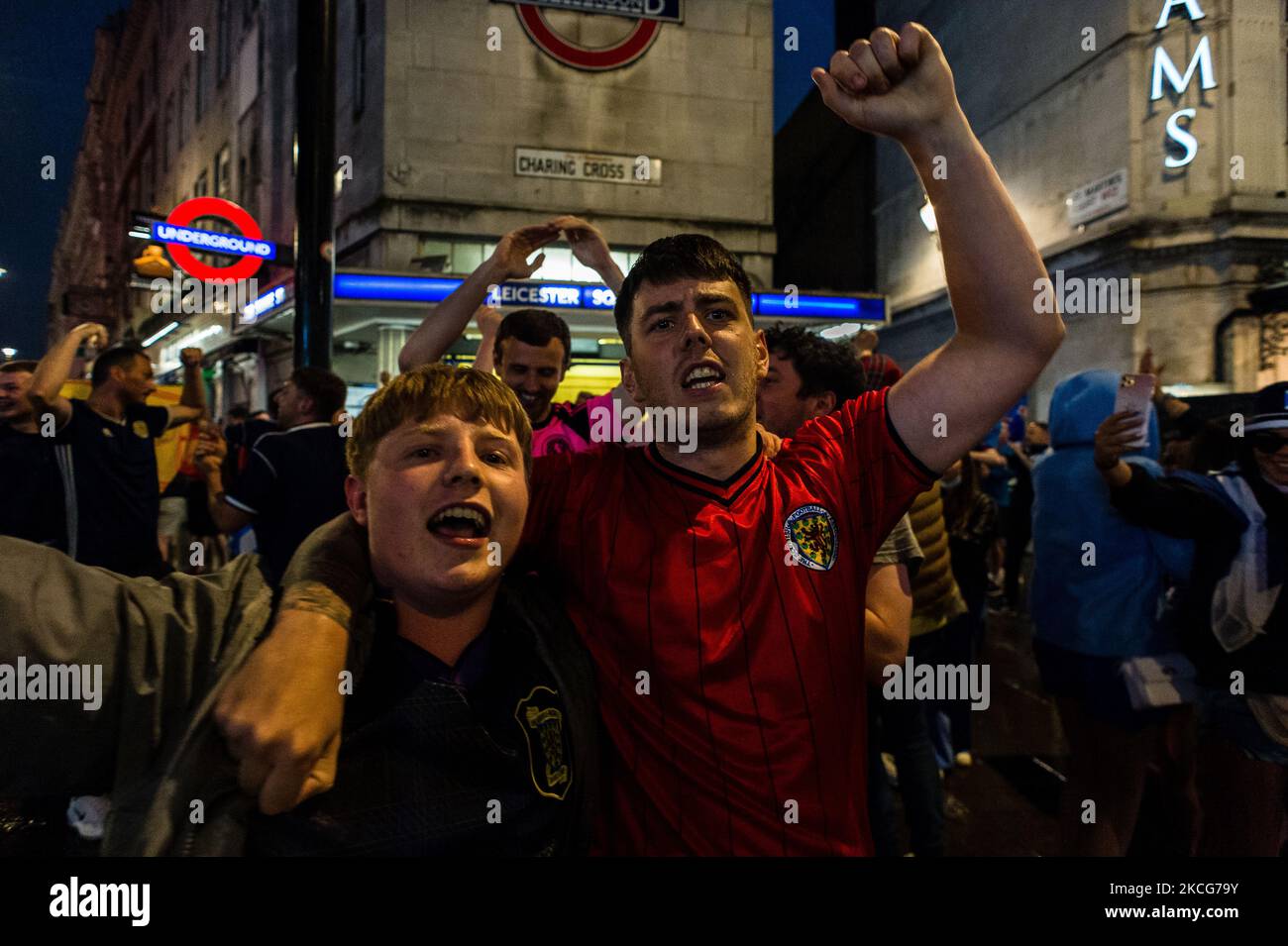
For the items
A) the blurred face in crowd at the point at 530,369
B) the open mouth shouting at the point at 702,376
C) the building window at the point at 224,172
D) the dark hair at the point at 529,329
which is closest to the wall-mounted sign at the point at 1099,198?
the dark hair at the point at 529,329

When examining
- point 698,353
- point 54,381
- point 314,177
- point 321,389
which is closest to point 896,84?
point 698,353

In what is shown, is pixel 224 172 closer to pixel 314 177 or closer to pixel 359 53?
pixel 359 53

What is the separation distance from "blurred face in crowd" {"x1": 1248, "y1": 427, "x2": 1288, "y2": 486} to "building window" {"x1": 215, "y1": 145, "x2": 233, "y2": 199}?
25421 mm

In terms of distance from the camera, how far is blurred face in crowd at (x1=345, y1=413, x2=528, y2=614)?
151cm

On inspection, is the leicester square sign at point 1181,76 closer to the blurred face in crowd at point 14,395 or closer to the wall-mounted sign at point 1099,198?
the wall-mounted sign at point 1099,198

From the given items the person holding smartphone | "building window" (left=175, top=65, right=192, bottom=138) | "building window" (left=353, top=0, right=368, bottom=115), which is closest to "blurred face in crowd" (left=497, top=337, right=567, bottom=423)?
the person holding smartphone

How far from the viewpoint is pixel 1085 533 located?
3.54 m

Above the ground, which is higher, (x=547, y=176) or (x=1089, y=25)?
(x=1089, y=25)

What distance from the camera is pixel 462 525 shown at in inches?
61.6

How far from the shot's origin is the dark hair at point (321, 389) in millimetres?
4398

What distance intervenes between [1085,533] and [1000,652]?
494 centimetres

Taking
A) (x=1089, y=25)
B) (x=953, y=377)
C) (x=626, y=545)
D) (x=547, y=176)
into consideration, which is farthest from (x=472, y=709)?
(x=1089, y=25)

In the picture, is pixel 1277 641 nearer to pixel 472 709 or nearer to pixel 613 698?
pixel 613 698

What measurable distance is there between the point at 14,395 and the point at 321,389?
152cm
